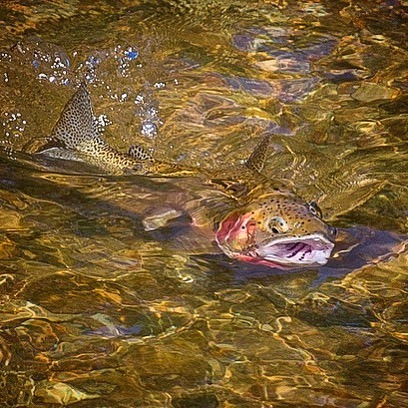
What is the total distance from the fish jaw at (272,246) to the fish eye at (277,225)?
42mm

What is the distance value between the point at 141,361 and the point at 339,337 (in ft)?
3.56

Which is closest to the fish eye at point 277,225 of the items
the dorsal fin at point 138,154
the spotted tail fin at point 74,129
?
the dorsal fin at point 138,154

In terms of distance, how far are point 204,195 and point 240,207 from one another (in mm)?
558

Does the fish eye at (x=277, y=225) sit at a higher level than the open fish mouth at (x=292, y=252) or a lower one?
higher

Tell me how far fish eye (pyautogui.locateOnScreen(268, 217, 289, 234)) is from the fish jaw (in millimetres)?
42

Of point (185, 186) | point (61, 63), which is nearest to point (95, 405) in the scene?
point (185, 186)

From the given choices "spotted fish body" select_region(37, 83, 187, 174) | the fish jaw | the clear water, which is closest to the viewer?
the clear water

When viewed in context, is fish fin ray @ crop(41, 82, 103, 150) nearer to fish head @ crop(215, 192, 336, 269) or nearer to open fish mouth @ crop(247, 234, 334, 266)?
fish head @ crop(215, 192, 336, 269)

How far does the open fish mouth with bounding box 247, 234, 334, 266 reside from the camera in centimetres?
426

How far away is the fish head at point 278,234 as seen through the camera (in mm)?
4254

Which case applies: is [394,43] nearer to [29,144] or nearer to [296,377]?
[29,144]

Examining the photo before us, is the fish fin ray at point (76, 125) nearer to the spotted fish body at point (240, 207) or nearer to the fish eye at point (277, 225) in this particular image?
the spotted fish body at point (240, 207)

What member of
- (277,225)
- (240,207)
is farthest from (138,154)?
(277,225)

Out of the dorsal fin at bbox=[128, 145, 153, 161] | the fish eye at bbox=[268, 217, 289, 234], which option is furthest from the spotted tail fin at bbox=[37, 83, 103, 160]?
the fish eye at bbox=[268, 217, 289, 234]
